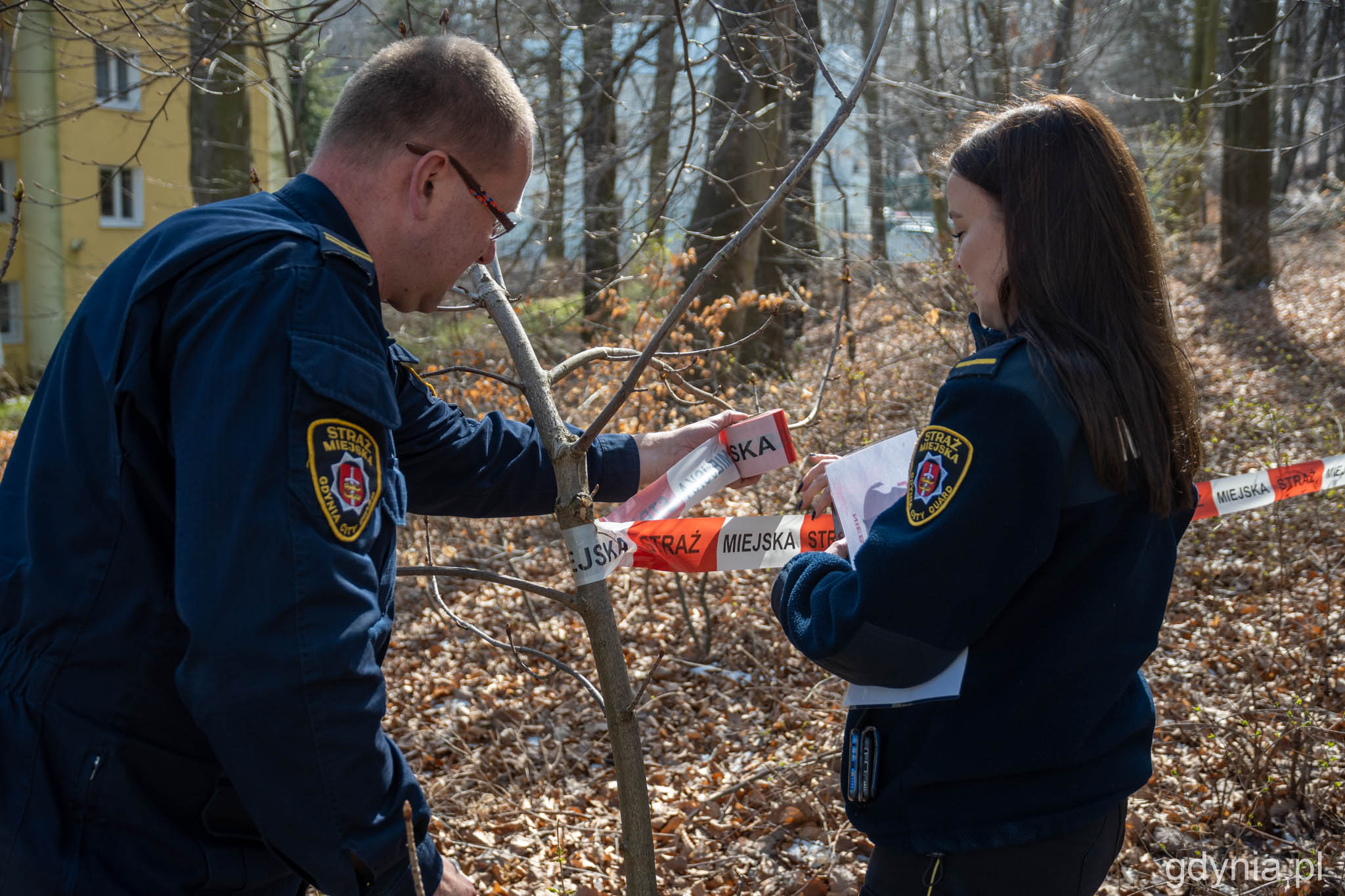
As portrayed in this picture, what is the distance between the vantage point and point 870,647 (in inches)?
66.4

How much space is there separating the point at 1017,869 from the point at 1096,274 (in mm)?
1083

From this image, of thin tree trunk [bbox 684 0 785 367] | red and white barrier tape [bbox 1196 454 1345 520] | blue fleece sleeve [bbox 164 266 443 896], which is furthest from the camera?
thin tree trunk [bbox 684 0 785 367]

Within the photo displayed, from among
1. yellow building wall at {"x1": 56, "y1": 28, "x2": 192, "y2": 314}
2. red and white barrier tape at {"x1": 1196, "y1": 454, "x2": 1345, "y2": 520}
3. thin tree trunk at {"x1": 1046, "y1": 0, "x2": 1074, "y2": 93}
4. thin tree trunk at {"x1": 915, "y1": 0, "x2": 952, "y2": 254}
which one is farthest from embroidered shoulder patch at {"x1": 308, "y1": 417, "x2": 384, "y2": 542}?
yellow building wall at {"x1": 56, "y1": 28, "x2": 192, "y2": 314}

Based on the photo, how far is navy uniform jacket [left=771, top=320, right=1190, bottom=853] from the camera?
5.26ft

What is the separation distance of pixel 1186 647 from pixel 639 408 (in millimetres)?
3193

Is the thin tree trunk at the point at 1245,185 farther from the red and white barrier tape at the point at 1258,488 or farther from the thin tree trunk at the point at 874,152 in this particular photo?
the red and white barrier tape at the point at 1258,488

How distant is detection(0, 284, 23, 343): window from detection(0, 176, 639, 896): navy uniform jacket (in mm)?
25914

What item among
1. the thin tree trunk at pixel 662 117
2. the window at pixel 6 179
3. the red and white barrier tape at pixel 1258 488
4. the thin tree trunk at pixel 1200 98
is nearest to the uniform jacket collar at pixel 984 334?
the red and white barrier tape at pixel 1258 488

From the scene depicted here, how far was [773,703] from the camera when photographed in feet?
15.3

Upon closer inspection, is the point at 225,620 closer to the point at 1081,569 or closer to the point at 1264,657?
the point at 1081,569

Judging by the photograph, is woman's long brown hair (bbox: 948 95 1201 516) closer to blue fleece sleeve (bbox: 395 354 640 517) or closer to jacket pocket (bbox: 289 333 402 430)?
jacket pocket (bbox: 289 333 402 430)

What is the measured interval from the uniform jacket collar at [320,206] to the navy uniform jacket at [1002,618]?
1032 mm

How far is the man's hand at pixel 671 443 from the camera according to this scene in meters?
2.72

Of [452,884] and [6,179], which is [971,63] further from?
[6,179]
